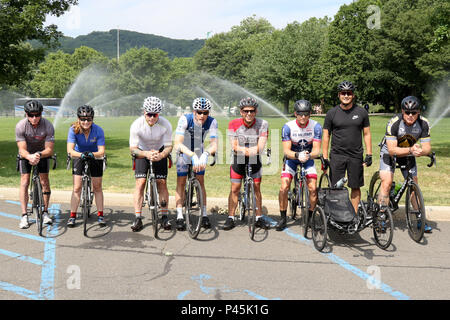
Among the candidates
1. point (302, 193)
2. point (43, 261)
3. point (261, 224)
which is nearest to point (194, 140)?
point (261, 224)

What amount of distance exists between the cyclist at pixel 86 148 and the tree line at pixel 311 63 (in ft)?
44.6

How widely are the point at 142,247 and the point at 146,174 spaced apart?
4.14 feet

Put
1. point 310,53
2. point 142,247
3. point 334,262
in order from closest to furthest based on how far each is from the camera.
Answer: point 334,262
point 142,247
point 310,53

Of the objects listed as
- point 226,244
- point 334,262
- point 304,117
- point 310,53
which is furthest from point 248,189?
point 310,53

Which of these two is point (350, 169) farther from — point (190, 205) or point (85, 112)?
point (85, 112)

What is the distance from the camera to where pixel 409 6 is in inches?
2283

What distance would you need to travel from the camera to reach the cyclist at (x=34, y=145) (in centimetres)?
679

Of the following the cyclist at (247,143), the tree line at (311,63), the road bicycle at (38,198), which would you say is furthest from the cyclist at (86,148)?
the tree line at (311,63)

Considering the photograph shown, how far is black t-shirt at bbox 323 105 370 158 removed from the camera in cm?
685

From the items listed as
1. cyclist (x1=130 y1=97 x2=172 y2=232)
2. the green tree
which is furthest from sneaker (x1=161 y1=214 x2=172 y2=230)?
the green tree

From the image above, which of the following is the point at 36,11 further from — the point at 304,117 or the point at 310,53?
the point at 310,53

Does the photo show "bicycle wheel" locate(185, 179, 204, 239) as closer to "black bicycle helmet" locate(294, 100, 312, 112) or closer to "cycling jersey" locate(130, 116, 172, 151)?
"cycling jersey" locate(130, 116, 172, 151)

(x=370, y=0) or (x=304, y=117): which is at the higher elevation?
(x=370, y=0)

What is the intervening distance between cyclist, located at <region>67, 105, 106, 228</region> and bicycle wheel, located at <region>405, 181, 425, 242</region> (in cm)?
448
